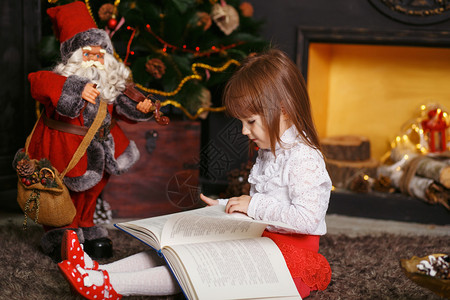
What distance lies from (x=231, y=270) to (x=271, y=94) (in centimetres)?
41

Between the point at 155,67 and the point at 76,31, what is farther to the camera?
the point at 155,67

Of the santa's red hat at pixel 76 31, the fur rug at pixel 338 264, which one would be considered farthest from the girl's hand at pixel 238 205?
the santa's red hat at pixel 76 31

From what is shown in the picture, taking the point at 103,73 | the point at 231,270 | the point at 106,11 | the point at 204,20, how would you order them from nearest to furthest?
1. the point at 231,270
2. the point at 103,73
3. the point at 106,11
4. the point at 204,20

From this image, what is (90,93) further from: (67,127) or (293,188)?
(293,188)

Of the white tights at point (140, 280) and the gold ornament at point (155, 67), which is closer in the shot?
the white tights at point (140, 280)

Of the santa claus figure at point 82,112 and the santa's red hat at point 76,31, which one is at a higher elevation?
the santa's red hat at point 76,31

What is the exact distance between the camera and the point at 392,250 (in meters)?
1.73

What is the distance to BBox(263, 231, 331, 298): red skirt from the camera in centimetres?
119

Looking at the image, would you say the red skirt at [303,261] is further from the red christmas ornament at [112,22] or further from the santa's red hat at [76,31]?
the red christmas ornament at [112,22]

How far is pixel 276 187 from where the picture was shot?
1241 millimetres

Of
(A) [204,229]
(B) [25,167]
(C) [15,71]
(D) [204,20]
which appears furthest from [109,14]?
(A) [204,229]

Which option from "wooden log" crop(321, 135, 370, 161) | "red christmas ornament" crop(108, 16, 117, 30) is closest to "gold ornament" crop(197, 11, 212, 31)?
"red christmas ornament" crop(108, 16, 117, 30)

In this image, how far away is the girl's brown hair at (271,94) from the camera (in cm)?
121

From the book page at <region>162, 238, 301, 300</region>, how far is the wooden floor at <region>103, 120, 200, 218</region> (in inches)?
35.8
